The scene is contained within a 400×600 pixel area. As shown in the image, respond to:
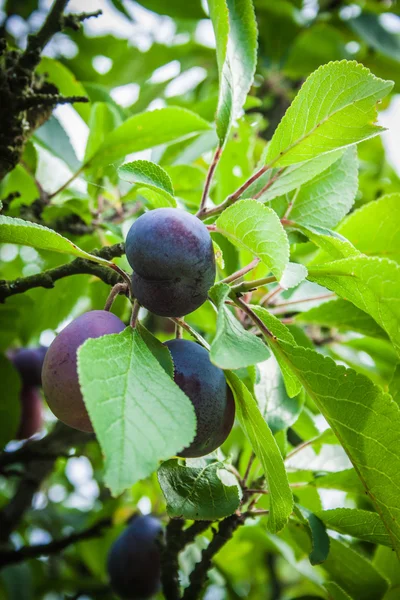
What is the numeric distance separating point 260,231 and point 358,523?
0.42m

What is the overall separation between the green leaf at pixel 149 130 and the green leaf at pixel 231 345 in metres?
0.40

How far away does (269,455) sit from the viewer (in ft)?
1.99

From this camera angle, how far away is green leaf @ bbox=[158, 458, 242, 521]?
0.62 m

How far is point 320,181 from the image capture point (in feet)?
2.77

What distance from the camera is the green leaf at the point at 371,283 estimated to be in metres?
0.56

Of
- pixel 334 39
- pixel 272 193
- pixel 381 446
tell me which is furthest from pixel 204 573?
pixel 334 39

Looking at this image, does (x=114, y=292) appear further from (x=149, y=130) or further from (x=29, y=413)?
(x=29, y=413)

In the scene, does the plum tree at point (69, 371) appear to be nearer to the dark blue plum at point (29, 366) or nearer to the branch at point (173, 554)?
the branch at point (173, 554)

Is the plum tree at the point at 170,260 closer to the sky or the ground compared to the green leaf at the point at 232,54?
closer to the ground

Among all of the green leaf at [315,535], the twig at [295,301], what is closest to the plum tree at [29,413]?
the twig at [295,301]

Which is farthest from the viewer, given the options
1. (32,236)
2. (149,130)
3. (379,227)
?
(149,130)

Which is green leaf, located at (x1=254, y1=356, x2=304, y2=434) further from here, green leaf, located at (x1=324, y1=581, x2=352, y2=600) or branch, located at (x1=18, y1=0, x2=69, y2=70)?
branch, located at (x1=18, y1=0, x2=69, y2=70)

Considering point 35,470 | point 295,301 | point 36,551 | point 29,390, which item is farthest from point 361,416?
point 35,470

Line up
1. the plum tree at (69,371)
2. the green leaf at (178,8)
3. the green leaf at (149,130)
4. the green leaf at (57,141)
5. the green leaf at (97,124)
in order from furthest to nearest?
the green leaf at (178,8) → the green leaf at (57,141) → the green leaf at (97,124) → the green leaf at (149,130) → the plum tree at (69,371)
